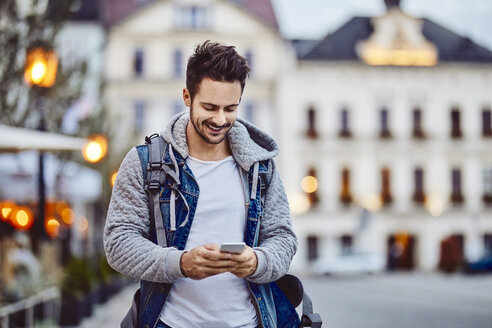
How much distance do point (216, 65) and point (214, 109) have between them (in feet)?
0.53

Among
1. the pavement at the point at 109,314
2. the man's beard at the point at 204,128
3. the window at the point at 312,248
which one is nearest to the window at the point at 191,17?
the window at the point at 312,248

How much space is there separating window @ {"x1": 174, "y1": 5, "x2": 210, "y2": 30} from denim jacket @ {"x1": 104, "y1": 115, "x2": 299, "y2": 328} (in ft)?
143

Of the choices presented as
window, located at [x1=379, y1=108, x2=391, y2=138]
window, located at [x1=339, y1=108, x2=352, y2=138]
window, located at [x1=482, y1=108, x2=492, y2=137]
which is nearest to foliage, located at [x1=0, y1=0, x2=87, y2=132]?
window, located at [x1=339, y1=108, x2=352, y2=138]

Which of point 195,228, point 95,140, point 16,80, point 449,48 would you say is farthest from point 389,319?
point 449,48

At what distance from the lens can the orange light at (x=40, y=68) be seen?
38.7ft

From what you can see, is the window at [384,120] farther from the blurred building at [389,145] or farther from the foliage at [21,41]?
the foliage at [21,41]

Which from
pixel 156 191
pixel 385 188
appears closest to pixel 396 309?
pixel 156 191

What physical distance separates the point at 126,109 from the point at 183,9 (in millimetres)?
6427

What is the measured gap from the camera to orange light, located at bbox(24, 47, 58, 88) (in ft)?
38.7

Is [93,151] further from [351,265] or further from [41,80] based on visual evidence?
[351,265]

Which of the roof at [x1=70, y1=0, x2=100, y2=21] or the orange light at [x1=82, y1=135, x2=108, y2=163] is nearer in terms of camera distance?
the orange light at [x1=82, y1=135, x2=108, y2=163]

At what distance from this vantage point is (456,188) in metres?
46.8

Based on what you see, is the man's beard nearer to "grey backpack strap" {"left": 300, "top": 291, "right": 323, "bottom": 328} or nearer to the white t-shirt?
the white t-shirt

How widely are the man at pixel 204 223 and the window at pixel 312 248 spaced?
137ft
